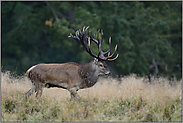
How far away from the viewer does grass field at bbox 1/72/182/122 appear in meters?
6.28

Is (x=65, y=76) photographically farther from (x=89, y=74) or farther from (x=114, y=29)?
(x=114, y=29)

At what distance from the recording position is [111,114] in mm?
6625

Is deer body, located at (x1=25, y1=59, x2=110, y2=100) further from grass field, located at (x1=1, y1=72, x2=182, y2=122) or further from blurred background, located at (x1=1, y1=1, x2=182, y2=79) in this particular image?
blurred background, located at (x1=1, y1=1, x2=182, y2=79)

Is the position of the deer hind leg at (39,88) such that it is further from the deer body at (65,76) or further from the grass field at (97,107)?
the grass field at (97,107)

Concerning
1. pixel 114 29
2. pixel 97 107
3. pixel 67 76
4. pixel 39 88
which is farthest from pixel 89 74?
pixel 114 29

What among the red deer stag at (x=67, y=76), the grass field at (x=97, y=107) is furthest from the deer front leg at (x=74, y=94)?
the grass field at (x=97, y=107)

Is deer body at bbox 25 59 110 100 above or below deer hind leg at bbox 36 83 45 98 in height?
above

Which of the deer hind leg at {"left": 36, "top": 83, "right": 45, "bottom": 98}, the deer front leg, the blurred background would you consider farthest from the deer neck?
the blurred background

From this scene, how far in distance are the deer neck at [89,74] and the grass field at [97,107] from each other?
1.62 feet

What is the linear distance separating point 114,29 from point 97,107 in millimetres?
8829

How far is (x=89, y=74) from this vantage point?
753cm

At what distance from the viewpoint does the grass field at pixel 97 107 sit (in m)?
6.28

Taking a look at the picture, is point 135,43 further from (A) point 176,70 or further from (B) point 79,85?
(B) point 79,85

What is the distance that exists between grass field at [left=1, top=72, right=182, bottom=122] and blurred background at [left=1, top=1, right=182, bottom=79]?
18.2ft
